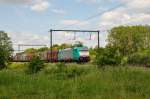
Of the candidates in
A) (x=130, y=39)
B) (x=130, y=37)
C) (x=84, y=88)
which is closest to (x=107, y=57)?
(x=84, y=88)

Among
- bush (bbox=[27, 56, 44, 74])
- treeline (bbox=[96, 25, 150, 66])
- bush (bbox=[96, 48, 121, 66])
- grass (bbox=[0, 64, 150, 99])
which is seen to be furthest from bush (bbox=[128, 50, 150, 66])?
grass (bbox=[0, 64, 150, 99])

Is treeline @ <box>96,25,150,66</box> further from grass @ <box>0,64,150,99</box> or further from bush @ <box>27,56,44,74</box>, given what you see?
grass @ <box>0,64,150,99</box>

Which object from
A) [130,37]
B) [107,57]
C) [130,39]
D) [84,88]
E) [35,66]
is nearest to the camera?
[84,88]

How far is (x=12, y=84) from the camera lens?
26.6 m

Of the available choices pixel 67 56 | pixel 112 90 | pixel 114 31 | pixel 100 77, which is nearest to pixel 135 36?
pixel 114 31

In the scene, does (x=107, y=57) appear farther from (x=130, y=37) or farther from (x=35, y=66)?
(x=130, y=37)

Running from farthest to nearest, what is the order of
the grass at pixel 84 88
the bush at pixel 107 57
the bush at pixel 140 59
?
the bush at pixel 140 59 → the bush at pixel 107 57 → the grass at pixel 84 88

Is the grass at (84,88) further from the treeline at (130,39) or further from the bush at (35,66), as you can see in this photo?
the treeline at (130,39)

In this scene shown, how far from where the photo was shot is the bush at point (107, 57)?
134 feet

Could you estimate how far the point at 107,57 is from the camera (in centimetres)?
4106

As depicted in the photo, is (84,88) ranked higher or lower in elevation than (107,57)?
lower

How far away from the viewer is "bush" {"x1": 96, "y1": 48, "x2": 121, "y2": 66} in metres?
41.0

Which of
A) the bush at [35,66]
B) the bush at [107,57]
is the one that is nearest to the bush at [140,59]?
the bush at [107,57]

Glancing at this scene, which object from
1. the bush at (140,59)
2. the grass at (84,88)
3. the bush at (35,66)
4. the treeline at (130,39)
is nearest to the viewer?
the grass at (84,88)
